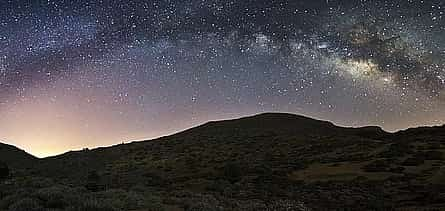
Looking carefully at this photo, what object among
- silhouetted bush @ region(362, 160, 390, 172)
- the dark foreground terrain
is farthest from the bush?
silhouetted bush @ region(362, 160, 390, 172)

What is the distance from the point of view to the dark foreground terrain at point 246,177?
17.0m

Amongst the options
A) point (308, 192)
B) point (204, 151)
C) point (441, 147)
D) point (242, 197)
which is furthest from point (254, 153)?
point (242, 197)

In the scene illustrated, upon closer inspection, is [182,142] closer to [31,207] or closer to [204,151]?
[204,151]

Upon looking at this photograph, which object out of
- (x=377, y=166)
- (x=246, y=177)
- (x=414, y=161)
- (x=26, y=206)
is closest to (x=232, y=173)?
(x=246, y=177)

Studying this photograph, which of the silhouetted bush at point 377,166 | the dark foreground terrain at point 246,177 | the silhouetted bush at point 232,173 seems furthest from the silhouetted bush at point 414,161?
the silhouetted bush at point 232,173

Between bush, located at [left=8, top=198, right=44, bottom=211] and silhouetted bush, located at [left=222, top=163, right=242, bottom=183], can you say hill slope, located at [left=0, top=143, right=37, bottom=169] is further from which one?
bush, located at [left=8, top=198, right=44, bottom=211]

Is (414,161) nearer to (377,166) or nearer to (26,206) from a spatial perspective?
(377,166)

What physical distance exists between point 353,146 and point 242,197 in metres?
28.6

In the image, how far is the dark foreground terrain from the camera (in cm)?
1695

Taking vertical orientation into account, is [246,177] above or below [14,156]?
→ below

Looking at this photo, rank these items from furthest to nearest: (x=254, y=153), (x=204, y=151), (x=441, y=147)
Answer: (x=204, y=151), (x=254, y=153), (x=441, y=147)

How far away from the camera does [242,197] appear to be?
72.9 ft

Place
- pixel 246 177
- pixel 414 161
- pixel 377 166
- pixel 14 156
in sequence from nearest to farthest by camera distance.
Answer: pixel 246 177 < pixel 377 166 < pixel 414 161 < pixel 14 156

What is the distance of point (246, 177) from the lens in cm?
3372
